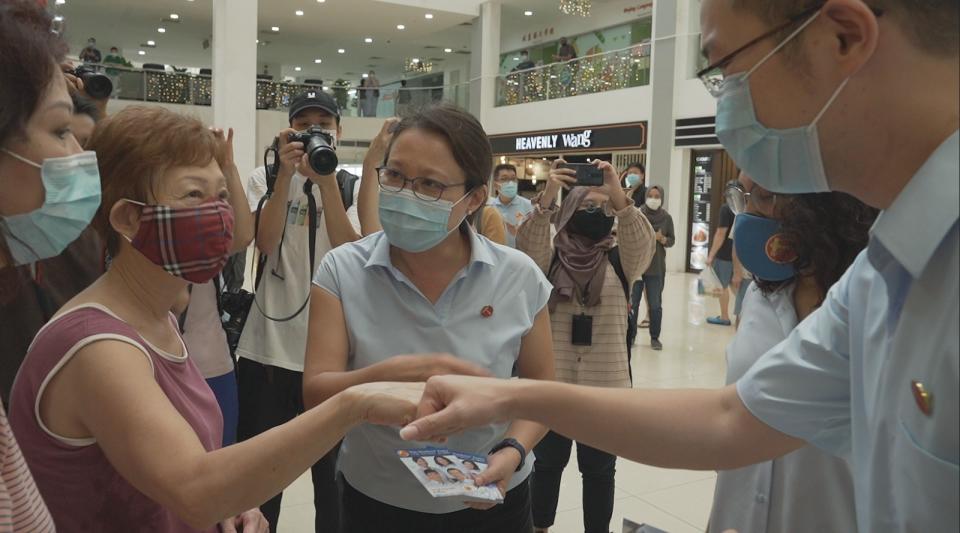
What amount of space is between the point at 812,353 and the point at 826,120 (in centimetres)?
43

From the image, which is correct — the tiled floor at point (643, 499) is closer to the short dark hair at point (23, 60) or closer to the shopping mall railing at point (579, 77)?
the short dark hair at point (23, 60)

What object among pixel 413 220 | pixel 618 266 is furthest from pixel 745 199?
pixel 618 266

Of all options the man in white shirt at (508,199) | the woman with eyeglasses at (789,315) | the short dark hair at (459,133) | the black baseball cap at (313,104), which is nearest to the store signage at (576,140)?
the man in white shirt at (508,199)

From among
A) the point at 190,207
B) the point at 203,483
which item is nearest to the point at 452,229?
the point at 190,207

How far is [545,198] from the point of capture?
4.02 metres

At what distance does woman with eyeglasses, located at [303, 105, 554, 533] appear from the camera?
1.88 metres

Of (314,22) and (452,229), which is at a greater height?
(314,22)

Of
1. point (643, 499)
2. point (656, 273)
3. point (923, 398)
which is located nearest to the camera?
point (923, 398)

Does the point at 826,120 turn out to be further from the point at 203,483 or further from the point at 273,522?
the point at 273,522

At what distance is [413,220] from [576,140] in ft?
54.9

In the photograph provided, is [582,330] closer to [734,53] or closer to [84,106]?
[84,106]

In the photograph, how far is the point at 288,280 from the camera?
3.26 metres

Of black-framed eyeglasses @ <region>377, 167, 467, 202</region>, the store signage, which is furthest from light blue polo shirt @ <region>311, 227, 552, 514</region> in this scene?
the store signage

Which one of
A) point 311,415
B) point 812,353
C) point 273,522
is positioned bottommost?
point 273,522
